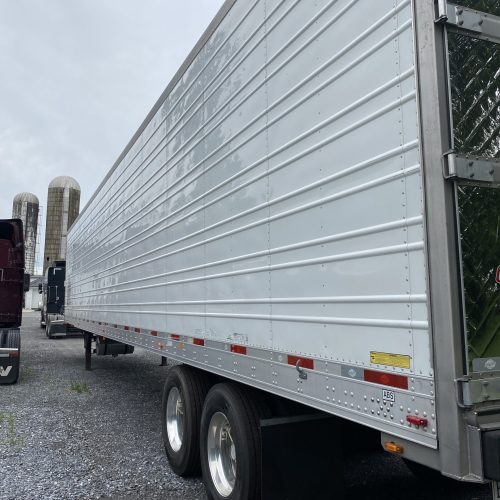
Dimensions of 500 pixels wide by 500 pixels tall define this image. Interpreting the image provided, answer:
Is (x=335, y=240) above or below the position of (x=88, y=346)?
above

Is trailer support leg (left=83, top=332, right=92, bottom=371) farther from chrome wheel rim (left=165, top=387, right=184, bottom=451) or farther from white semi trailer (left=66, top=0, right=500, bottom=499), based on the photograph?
white semi trailer (left=66, top=0, right=500, bottom=499)

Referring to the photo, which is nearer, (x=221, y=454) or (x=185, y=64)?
(x=221, y=454)

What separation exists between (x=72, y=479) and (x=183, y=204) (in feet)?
8.35

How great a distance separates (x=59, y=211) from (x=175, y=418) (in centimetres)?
3006

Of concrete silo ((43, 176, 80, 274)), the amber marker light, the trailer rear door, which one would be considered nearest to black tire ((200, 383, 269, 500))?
the amber marker light

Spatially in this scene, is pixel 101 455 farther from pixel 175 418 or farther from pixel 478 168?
pixel 478 168

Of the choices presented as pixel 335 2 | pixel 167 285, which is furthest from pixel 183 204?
pixel 335 2

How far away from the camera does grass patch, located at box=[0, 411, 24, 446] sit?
5.34 m

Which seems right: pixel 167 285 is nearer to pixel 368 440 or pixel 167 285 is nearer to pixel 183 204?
pixel 183 204

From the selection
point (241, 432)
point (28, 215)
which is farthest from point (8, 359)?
point (28, 215)

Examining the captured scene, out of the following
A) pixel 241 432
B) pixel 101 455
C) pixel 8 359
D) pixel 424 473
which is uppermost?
pixel 241 432

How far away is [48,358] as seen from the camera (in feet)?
42.1

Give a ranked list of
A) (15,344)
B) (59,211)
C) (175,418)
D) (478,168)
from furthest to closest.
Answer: (59,211), (15,344), (175,418), (478,168)

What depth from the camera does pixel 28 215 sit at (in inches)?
1405
